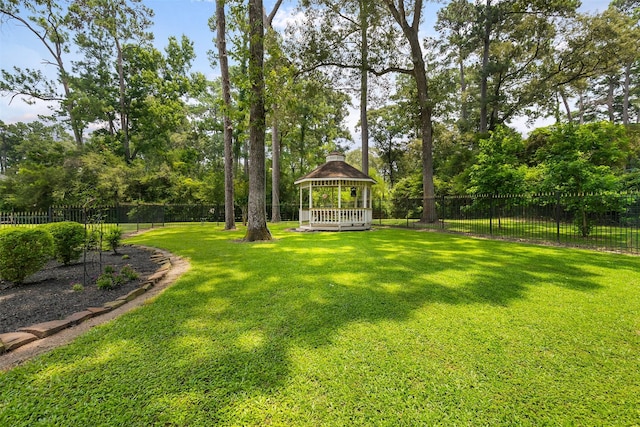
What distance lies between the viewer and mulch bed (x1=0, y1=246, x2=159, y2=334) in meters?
3.40

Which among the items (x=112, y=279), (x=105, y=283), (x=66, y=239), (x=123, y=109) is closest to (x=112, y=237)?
(x=66, y=239)

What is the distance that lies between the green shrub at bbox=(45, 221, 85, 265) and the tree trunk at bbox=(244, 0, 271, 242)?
4389 mm

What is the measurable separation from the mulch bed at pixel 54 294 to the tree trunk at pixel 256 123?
3794 mm

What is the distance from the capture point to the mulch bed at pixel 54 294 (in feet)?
11.2

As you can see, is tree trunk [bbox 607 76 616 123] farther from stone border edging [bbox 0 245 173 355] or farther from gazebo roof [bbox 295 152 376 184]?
stone border edging [bbox 0 245 173 355]

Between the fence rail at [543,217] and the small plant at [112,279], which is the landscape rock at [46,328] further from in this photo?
the fence rail at [543,217]

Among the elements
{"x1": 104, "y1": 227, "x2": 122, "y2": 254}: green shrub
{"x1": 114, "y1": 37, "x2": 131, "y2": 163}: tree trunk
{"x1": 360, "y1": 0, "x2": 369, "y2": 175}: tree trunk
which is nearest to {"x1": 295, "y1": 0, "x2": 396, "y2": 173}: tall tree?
{"x1": 360, "y1": 0, "x2": 369, "y2": 175}: tree trunk

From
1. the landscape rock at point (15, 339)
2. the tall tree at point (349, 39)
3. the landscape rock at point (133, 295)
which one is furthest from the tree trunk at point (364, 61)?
the landscape rock at point (15, 339)

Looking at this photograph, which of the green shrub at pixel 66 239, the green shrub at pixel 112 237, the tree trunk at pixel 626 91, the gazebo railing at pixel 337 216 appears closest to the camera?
the green shrub at pixel 66 239

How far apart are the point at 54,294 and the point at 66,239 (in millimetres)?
2363

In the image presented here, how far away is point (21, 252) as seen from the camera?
14.7 ft

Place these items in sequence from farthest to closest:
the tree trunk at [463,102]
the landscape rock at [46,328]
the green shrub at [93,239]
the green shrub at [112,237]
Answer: the tree trunk at [463,102] → the green shrub at [112,237] → the green shrub at [93,239] → the landscape rock at [46,328]

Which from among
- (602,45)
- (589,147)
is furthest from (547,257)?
(602,45)

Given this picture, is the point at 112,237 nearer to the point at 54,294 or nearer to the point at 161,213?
the point at 54,294
